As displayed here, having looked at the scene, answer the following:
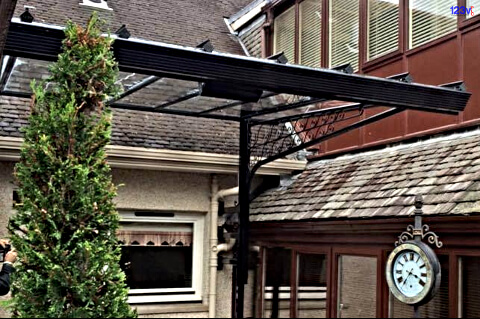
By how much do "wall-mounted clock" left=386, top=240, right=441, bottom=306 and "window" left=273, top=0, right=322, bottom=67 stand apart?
403 cm

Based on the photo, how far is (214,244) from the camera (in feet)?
29.6

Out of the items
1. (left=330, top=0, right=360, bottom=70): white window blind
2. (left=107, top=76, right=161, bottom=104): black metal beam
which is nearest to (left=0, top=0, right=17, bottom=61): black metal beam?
(left=107, top=76, right=161, bottom=104): black metal beam

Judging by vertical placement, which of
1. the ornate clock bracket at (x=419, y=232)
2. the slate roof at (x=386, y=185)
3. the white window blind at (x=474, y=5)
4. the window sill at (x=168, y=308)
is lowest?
the window sill at (x=168, y=308)

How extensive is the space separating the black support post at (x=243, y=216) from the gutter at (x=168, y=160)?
92 cm

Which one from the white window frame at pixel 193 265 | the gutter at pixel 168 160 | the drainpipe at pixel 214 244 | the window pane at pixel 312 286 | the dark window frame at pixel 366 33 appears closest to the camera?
the dark window frame at pixel 366 33

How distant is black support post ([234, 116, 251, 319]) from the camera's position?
7453 millimetres

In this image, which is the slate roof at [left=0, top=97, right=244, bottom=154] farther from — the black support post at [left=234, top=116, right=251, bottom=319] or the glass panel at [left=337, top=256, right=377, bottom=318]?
the glass panel at [left=337, top=256, right=377, bottom=318]

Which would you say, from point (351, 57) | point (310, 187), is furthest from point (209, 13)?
point (310, 187)

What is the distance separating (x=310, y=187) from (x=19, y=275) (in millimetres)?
5168

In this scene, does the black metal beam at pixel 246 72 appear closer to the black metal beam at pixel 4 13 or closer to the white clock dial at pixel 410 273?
the black metal beam at pixel 4 13

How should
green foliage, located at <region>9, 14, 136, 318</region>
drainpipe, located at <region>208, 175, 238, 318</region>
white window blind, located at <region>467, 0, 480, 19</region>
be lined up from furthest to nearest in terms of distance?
drainpipe, located at <region>208, 175, 238, 318</region> < white window blind, located at <region>467, 0, 480, 19</region> < green foliage, located at <region>9, 14, 136, 318</region>

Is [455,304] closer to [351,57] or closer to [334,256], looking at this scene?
[334,256]

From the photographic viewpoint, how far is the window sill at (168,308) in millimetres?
8617

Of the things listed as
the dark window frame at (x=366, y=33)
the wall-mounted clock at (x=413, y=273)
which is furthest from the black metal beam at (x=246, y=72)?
the wall-mounted clock at (x=413, y=273)
